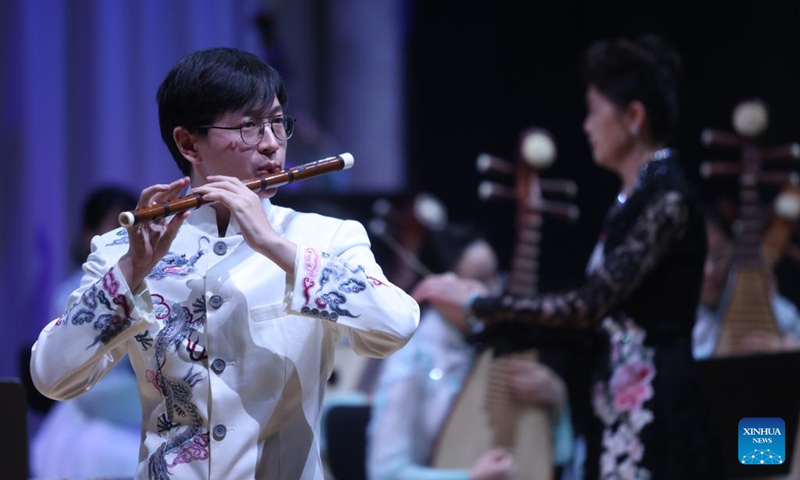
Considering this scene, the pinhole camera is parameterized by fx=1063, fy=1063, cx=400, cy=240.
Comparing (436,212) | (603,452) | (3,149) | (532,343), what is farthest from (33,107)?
(603,452)

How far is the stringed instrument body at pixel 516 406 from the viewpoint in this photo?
120 inches

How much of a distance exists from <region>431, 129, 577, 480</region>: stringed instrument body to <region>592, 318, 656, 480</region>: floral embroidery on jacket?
0.57 metres

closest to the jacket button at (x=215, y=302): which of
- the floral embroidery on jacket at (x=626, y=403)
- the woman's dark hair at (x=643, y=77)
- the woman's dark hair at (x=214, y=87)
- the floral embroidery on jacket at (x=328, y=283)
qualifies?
the floral embroidery on jacket at (x=328, y=283)

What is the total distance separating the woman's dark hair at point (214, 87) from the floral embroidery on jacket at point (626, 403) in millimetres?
1146

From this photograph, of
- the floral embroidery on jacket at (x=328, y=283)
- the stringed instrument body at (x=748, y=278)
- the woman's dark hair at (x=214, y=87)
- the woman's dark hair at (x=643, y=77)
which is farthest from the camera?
the stringed instrument body at (x=748, y=278)

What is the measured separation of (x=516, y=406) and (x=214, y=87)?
1716mm

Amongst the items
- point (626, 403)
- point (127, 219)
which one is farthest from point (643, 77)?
point (127, 219)

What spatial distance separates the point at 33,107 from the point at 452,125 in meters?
2.20

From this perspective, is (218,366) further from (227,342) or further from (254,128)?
(254,128)

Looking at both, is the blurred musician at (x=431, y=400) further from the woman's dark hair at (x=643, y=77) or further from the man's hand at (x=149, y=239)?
the man's hand at (x=149, y=239)

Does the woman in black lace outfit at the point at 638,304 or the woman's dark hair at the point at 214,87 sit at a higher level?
the woman's dark hair at the point at 214,87

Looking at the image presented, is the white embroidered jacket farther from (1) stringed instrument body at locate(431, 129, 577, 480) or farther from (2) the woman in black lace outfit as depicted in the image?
(1) stringed instrument body at locate(431, 129, 577, 480)

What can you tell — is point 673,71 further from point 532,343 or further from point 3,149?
point 3,149

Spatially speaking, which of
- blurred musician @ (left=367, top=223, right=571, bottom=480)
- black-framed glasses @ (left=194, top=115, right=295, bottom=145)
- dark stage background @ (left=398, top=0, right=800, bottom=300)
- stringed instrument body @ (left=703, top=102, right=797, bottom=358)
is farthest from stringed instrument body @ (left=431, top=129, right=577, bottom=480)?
dark stage background @ (left=398, top=0, right=800, bottom=300)
